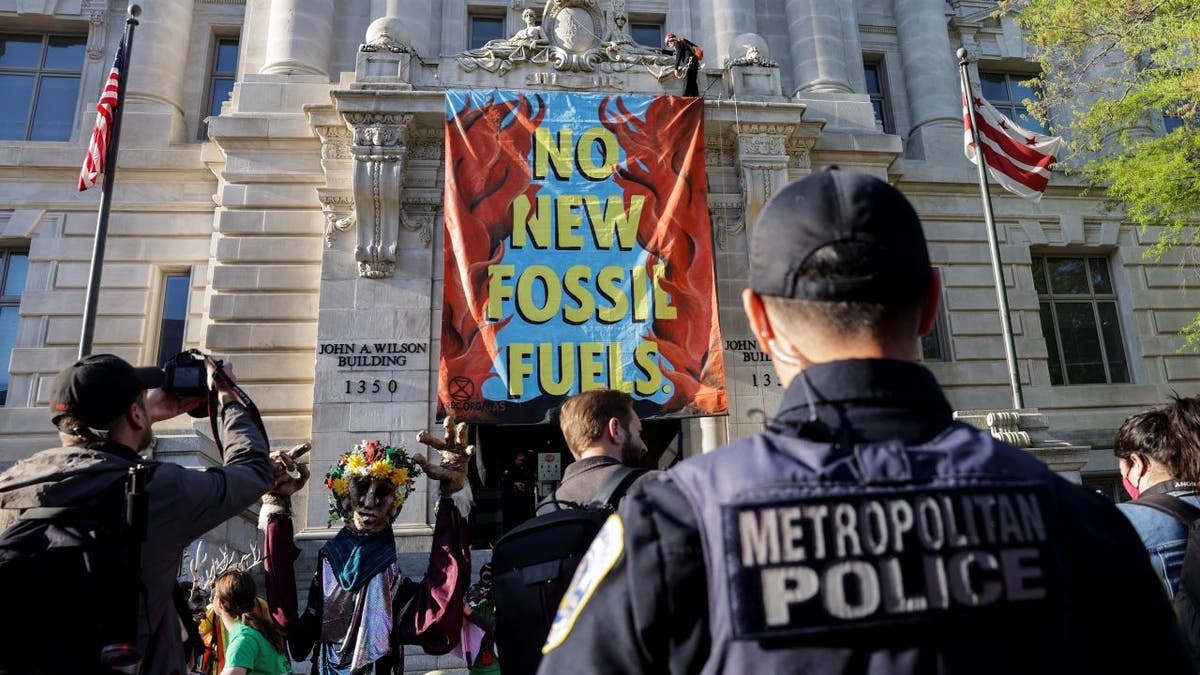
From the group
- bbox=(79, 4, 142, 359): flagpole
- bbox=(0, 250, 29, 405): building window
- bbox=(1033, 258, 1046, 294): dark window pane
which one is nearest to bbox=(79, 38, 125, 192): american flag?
bbox=(79, 4, 142, 359): flagpole

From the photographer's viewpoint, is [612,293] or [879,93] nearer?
[612,293]

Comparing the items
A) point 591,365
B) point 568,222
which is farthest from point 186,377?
point 568,222

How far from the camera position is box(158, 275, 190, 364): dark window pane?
15.2m

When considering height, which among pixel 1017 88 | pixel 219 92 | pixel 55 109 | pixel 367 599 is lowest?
pixel 367 599

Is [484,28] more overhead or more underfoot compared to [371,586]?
more overhead

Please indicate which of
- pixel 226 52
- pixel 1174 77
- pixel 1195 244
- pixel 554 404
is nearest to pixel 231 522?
pixel 554 404

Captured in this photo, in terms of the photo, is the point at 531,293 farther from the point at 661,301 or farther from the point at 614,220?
the point at 661,301

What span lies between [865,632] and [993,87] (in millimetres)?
21960

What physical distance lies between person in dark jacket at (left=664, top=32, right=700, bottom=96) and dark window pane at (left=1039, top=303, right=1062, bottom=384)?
32.0 ft

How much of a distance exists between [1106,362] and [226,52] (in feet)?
68.7

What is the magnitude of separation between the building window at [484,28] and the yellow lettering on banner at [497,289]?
7360mm

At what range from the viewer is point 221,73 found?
17.8 meters

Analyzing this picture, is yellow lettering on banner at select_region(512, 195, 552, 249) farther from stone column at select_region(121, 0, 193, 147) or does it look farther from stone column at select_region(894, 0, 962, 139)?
stone column at select_region(894, 0, 962, 139)

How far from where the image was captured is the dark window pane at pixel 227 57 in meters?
17.9
